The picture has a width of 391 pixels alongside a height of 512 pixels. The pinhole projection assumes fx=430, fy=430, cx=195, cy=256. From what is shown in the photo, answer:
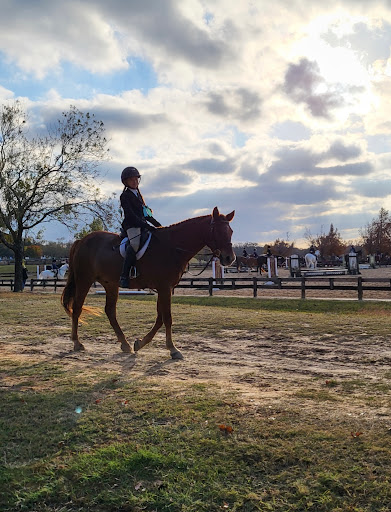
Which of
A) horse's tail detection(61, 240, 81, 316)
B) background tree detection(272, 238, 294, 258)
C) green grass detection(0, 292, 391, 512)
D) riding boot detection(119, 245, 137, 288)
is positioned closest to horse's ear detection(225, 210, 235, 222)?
riding boot detection(119, 245, 137, 288)

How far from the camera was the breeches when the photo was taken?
7.61 metres

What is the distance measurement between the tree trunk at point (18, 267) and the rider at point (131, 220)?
2481cm

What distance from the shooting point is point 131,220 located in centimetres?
765

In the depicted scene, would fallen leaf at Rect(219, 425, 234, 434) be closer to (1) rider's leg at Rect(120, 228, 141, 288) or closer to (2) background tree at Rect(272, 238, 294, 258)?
(1) rider's leg at Rect(120, 228, 141, 288)

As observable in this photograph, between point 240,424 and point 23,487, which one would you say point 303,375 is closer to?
point 240,424

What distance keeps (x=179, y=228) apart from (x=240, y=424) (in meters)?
4.31

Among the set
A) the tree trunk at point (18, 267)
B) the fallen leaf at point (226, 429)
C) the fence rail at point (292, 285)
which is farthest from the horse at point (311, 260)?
the fallen leaf at point (226, 429)

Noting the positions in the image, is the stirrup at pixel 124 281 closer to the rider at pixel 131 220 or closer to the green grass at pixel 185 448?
the rider at pixel 131 220

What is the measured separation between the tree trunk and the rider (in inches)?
977

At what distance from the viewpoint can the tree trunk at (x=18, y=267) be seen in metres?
29.9

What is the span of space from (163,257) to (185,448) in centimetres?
429

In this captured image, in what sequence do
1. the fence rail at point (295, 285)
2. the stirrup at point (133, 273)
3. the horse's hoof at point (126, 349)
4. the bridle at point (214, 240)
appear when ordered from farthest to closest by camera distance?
the fence rail at point (295, 285)
the horse's hoof at point (126, 349)
the stirrup at point (133, 273)
the bridle at point (214, 240)

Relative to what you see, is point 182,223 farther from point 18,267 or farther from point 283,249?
point 283,249

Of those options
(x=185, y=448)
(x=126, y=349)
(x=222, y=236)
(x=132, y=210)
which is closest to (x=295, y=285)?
(x=126, y=349)
